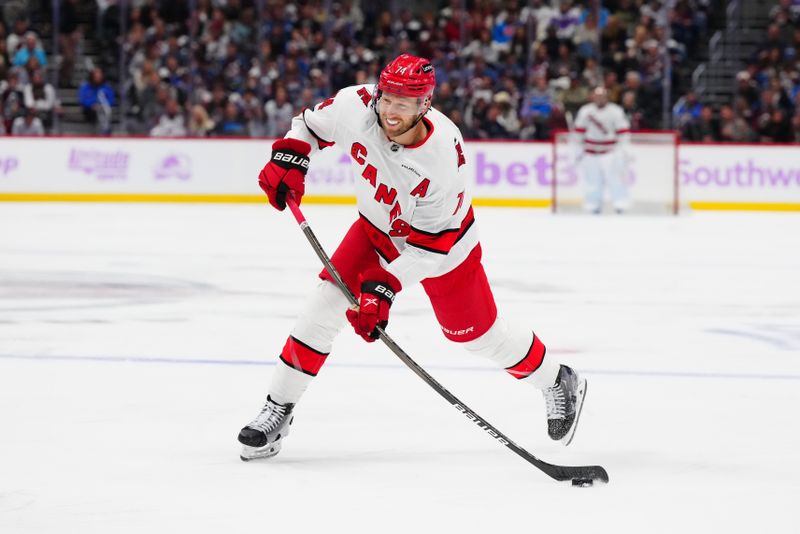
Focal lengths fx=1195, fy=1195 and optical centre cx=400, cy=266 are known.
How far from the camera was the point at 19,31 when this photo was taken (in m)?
13.1

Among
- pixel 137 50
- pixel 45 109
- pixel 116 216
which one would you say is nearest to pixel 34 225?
pixel 116 216

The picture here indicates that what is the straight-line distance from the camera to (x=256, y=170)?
11.8m

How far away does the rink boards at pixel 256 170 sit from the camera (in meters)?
11.5

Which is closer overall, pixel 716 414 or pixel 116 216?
pixel 716 414

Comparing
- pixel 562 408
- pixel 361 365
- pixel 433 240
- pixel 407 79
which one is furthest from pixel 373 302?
pixel 361 365

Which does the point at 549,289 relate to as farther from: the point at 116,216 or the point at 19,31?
the point at 19,31

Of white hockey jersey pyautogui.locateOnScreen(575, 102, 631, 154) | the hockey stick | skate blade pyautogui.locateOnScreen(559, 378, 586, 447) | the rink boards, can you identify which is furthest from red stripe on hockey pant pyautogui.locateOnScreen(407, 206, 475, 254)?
white hockey jersey pyautogui.locateOnScreen(575, 102, 631, 154)

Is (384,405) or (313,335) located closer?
(313,335)

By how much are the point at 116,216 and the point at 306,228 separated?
7256 mm

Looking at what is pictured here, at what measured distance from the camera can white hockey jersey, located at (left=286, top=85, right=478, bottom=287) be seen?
3.03 meters

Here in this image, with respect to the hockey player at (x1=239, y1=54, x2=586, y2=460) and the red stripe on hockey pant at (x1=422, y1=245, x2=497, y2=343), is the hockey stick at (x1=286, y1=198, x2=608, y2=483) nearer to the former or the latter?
the hockey player at (x1=239, y1=54, x2=586, y2=460)

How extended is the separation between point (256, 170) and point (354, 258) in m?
8.68

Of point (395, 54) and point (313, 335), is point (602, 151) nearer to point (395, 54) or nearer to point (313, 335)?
point (395, 54)

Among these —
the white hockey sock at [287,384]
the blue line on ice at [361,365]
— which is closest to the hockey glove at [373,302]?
the white hockey sock at [287,384]
